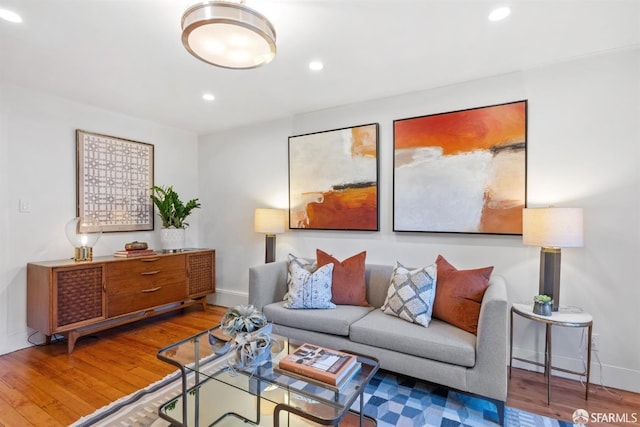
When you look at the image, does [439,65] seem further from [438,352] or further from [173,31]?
[438,352]

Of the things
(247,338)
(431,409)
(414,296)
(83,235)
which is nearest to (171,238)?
(83,235)

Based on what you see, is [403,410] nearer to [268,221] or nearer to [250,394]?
[250,394]

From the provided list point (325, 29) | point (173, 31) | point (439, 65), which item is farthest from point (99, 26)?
point (439, 65)

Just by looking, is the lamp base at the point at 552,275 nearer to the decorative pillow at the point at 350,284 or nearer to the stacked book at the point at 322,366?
the decorative pillow at the point at 350,284

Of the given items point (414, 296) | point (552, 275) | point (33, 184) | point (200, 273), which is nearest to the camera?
point (552, 275)

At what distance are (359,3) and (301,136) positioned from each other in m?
1.90

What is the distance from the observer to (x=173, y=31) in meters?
1.98

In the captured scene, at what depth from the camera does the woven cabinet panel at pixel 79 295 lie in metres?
2.66

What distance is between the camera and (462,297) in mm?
2170

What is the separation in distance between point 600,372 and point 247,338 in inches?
99.6

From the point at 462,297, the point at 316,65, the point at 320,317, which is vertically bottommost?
the point at 320,317

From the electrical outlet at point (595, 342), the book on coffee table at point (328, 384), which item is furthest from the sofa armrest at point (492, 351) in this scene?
the electrical outlet at point (595, 342)

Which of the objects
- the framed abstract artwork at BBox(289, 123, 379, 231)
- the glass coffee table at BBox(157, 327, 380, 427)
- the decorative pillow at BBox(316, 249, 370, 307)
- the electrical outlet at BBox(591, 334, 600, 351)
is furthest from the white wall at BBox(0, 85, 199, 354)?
the electrical outlet at BBox(591, 334, 600, 351)

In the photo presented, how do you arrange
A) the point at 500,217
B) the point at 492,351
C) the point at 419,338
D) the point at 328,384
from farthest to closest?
the point at 500,217 → the point at 419,338 → the point at 492,351 → the point at 328,384
